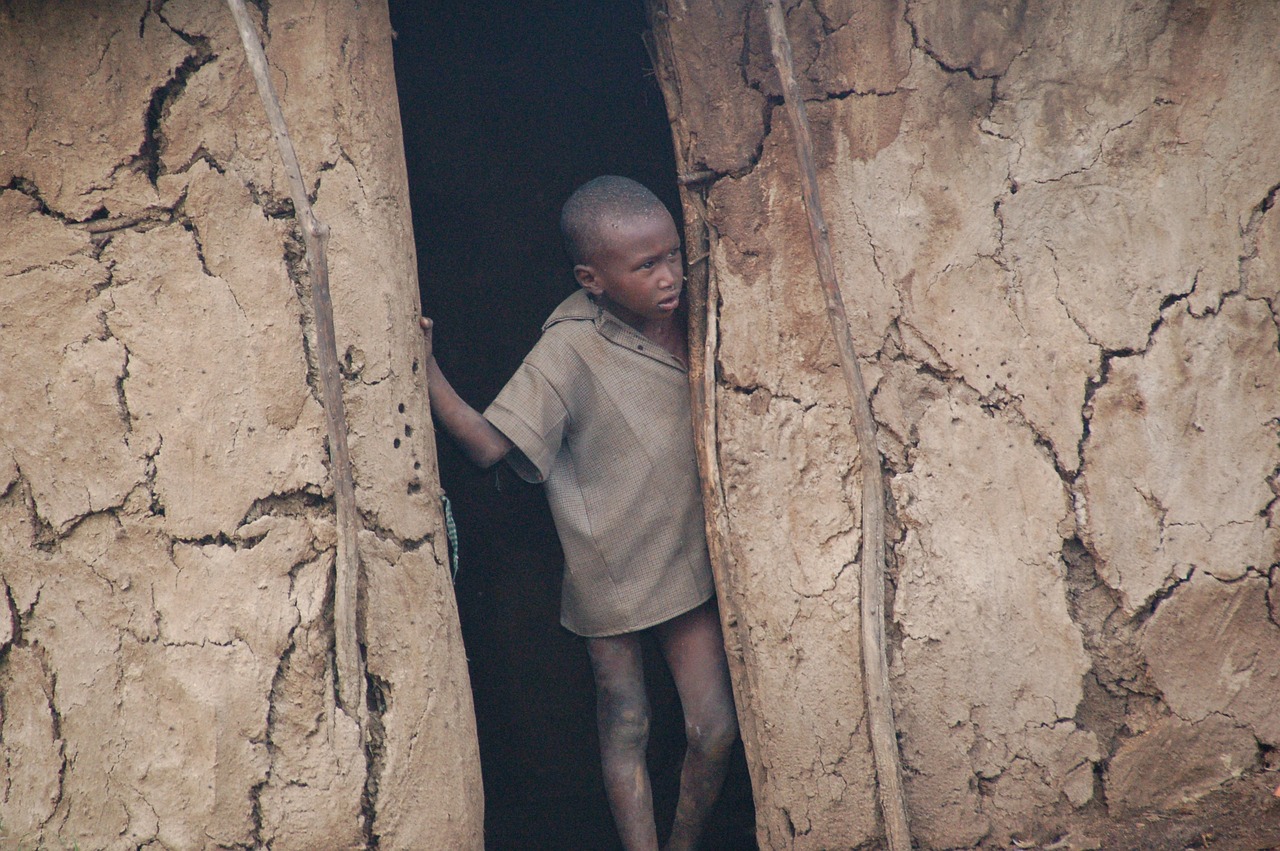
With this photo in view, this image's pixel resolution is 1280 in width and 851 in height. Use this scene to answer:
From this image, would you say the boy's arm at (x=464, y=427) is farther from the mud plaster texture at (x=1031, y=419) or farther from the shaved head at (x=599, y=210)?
the mud plaster texture at (x=1031, y=419)

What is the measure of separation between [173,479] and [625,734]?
1.18 m

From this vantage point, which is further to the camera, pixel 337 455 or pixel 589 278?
pixel 589 278

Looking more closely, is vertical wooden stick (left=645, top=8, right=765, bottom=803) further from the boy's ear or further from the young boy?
the boy's ear

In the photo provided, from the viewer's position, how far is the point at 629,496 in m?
2.54

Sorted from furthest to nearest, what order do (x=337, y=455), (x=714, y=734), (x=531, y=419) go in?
(x=714, y=734)
(x=531, y=419)
(x=337, y=455)

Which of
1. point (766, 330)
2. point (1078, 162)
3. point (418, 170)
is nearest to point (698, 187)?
point (766, 330)

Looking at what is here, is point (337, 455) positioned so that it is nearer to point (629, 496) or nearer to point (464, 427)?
point (464, 427)

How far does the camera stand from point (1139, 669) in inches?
89.7

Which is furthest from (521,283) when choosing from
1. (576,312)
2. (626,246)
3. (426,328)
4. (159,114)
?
(159,114)

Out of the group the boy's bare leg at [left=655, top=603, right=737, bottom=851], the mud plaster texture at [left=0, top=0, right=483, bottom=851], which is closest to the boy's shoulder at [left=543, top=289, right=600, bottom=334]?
the mud plaster texture at [left=0, top=0, right=483, bottom=851]

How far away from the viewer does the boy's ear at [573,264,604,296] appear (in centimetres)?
254

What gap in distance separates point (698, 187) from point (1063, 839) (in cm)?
163

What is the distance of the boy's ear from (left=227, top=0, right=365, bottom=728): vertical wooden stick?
2.19 feet

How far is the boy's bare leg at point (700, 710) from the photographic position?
253 centimetres
